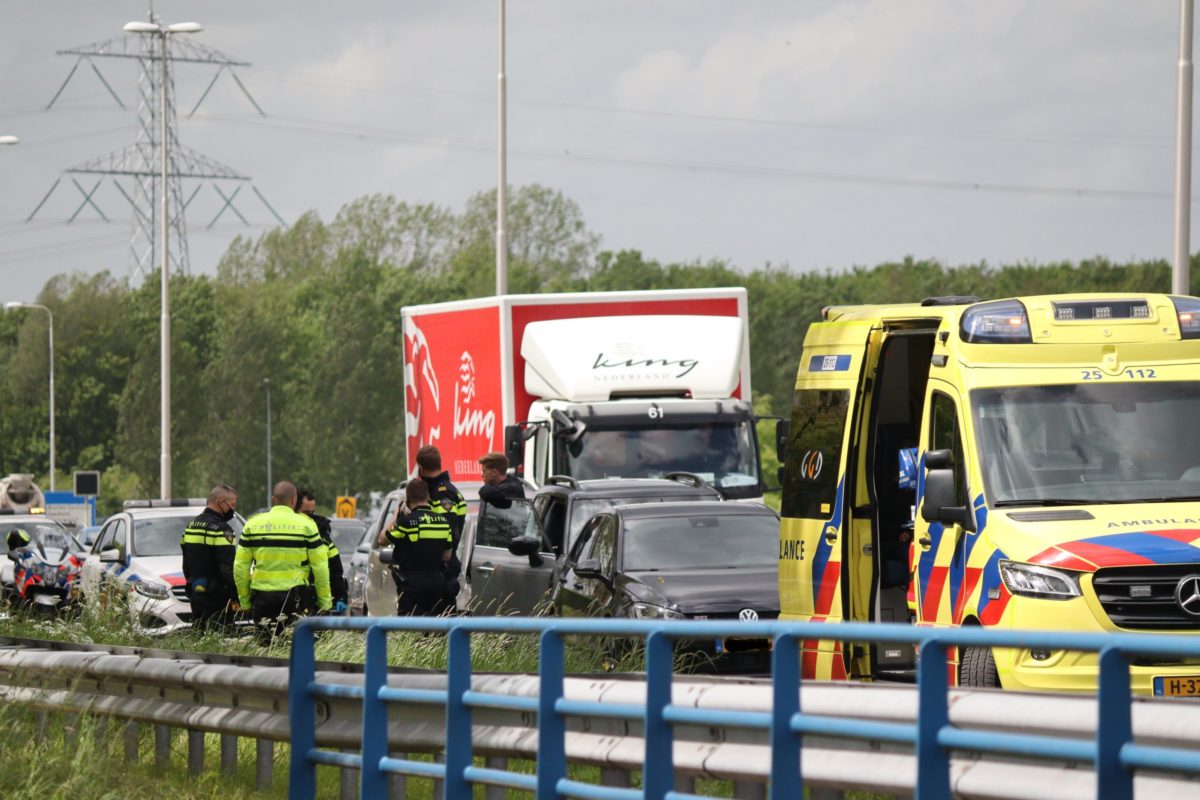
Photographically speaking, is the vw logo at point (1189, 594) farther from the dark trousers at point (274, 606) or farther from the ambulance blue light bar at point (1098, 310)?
the dark trousers at point (274, 606)

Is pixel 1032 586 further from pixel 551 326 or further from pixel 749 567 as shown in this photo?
pixel 551 326

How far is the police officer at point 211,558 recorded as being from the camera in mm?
15852

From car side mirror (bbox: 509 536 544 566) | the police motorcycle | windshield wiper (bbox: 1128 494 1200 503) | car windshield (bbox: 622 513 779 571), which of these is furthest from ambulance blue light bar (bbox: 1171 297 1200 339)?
the police motorcycle

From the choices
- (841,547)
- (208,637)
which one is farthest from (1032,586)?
(208,637)

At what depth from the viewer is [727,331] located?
21969 mm

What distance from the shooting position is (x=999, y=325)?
11.1 meters

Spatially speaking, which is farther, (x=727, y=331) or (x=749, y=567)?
(x=727, y=331)

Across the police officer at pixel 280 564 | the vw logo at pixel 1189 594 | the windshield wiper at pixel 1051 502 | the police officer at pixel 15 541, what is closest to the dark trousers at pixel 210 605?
the police officer at pixel 280 564

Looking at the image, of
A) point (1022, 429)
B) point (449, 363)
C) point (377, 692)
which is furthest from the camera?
point (449, 363)

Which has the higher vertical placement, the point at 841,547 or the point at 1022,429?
the point at 1022,429

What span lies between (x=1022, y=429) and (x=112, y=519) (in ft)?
51.0

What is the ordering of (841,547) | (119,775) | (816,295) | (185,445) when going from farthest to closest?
(816,295), (185,445), (841,547), (119,775)

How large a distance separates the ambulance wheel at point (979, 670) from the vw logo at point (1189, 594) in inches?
37.3

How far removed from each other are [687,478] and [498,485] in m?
2.85
